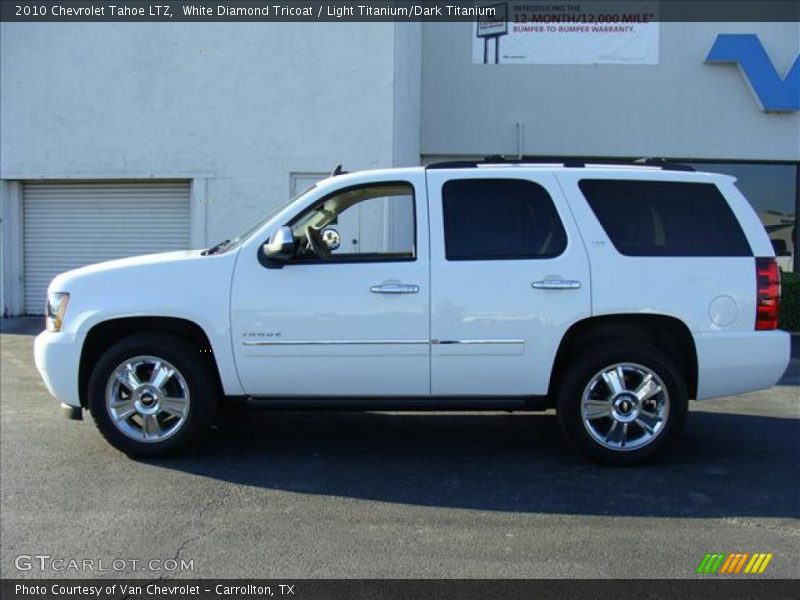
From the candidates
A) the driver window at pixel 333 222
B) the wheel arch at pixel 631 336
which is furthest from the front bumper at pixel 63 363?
the wheel arch at pixel 631 336

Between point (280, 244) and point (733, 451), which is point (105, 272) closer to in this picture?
point (280, 244)

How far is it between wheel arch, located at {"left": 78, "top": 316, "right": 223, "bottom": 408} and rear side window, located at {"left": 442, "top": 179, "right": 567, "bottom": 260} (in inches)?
72.8

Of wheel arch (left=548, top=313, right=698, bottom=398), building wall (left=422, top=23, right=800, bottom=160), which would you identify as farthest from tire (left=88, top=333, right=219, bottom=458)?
building wall (left=422, top=23, right=800, bottom=160)

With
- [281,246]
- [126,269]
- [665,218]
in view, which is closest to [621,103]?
[665,218]

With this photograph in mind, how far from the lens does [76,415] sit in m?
5.21

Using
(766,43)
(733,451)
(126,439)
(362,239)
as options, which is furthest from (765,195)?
(126,439)

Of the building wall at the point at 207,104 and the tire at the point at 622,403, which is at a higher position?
the building wall at the point at 207,104

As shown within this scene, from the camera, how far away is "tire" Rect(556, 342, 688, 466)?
16.5 feet

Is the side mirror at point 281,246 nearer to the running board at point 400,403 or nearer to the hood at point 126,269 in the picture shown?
the hood at point 126,269

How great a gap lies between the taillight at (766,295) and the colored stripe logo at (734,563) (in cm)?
179

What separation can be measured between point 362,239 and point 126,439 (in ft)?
21.5

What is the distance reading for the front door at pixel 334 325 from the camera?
502 centimetres

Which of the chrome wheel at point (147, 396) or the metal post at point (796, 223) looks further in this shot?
the metal post at point (796, 223)

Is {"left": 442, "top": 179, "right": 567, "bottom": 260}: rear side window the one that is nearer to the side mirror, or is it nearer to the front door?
the front door
